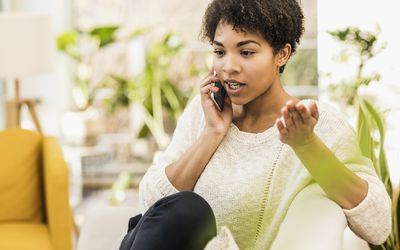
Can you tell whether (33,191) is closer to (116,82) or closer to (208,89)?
(208,89)

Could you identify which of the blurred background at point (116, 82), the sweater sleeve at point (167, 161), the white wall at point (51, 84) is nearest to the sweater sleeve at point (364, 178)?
the sweater sleeve at point (167, 161)

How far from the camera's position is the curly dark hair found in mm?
1834

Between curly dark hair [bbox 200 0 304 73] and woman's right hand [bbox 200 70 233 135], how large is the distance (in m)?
0.18

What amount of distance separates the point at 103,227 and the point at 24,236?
906mm

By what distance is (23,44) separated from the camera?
13.0 ft

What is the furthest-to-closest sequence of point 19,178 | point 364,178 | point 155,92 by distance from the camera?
1. point 155,92
2. point 19,178
3. point 364,178

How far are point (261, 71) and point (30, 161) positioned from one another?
71.6 inches

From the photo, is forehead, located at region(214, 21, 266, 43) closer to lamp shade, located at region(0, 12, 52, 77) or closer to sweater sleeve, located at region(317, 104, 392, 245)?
sweater sleeve, located at region(317, 104, 392, 245)

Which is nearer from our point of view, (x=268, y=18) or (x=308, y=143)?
(x=308, y=143)

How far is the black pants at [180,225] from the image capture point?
1569mm

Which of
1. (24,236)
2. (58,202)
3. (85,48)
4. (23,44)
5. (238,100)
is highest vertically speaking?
(238,100)

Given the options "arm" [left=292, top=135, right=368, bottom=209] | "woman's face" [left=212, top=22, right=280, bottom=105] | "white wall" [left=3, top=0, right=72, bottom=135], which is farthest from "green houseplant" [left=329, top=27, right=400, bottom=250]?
"white wall" [left=3, top=0, right=72, bottom=135]

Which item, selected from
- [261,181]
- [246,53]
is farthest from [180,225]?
[246,53]

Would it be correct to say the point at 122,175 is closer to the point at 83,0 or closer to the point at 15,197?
the point at 83,0
